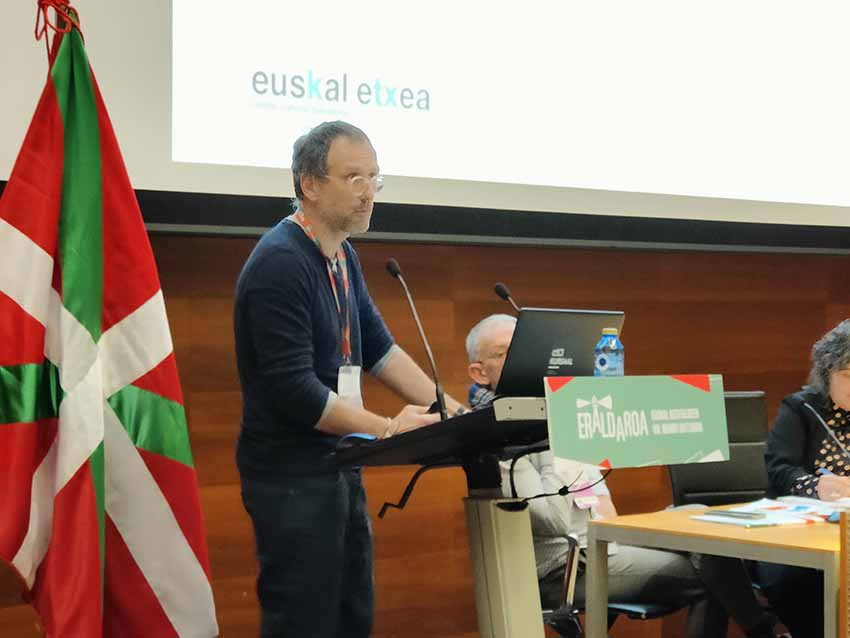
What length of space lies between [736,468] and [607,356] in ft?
5.71

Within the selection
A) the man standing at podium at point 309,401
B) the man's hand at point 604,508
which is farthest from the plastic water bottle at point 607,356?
the man's hand at point 604,508

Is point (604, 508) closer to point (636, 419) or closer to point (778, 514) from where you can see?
point (778, 514)

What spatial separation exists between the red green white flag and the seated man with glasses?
1.41 meters

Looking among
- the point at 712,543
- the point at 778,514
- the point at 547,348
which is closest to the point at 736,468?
the point at 778,514

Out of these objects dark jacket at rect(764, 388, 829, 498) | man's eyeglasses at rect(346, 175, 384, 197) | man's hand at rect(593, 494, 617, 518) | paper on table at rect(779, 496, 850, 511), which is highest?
man's eyeglasses at rect(346, 175, 384, 197)

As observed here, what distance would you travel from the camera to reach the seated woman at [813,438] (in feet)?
11.2

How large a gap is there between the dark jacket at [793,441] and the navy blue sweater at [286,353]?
1806 mm

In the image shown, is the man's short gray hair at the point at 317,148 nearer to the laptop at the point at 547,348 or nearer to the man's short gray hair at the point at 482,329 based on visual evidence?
the laptop at the point at 547,348

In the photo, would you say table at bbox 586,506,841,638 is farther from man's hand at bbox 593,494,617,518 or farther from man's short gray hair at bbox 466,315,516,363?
man's short gray hair at bbox 466,315,516,363

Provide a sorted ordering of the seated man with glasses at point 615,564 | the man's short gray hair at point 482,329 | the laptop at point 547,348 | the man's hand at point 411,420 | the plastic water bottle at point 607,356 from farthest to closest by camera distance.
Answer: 1. the man's short gray hair at point 482,329
2. the seated man with glasses at point 615,564
3. the plastic water bottle at point 607,356
4. the man's hand at point 411,420
5. the laptop at point 547,348

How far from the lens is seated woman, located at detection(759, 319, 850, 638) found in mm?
3416

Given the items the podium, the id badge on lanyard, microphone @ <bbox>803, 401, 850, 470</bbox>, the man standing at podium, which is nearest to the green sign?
the podium

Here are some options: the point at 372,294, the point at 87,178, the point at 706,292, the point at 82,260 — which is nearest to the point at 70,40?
the point at 87,178

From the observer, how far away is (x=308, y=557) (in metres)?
2.24
